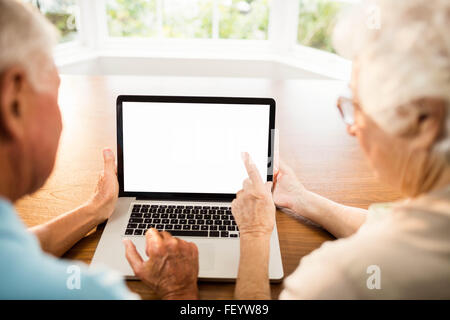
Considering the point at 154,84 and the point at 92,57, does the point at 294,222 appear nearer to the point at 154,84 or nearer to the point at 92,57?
the point at 154,84

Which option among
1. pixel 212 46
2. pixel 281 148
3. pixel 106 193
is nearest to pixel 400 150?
pixel 106 193

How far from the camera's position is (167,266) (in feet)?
2.52

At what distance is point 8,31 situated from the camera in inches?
20.4

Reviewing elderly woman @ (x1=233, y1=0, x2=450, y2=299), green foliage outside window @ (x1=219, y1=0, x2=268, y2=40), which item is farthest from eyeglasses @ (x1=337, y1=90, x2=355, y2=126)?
green foliage outside window @ (x1=219, y1=0, x2=268, y2=40)

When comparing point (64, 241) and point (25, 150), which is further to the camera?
point (64, 241)

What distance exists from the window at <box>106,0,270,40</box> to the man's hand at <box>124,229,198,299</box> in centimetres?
315

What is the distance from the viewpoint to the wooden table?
92cm

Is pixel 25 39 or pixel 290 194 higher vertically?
pixel 25 39

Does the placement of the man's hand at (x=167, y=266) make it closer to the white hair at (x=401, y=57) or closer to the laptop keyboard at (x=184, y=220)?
the laptop keyboard at (x=184, y=220)

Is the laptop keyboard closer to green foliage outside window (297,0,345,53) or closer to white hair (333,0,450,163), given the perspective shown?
white hair (333,0,450,163)

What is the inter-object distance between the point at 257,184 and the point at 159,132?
0.91 ft

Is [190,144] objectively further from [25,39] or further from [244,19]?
[244,19]

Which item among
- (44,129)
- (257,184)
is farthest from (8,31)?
(257,184)

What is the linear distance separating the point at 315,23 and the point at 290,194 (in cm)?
285
